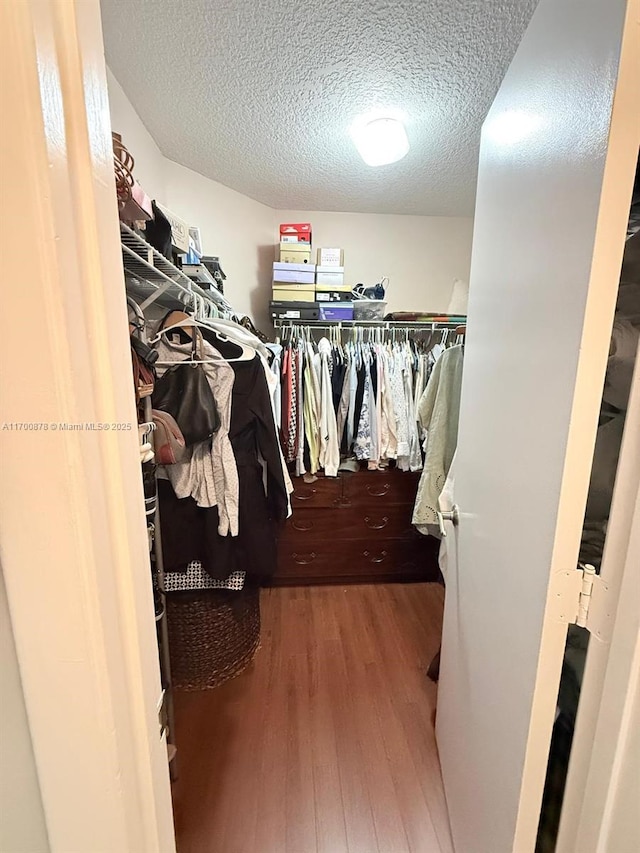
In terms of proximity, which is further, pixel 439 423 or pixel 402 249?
pixel 402 249

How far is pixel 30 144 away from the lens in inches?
12.5

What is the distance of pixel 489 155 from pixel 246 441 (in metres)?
1.17

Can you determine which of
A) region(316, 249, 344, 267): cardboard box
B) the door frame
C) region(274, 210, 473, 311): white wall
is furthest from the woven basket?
region(274, 210, 473, 311): white wall

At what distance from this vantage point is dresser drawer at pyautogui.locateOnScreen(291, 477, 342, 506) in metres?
2.25

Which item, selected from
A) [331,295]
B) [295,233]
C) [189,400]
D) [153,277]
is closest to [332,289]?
[331,295]

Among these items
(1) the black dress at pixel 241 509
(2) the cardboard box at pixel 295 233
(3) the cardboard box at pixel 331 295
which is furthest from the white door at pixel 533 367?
(2) the cardboard box at pixel 295 233

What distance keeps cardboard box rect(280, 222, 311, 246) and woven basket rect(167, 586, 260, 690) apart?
6.55 feet

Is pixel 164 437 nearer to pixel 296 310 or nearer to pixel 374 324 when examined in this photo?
pixel 296 310

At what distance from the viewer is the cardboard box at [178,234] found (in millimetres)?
1366

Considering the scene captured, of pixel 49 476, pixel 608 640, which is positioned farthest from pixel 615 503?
pixel 49 476

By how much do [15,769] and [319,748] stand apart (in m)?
1.31

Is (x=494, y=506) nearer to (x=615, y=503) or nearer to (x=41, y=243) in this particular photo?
(x=615, y=503)

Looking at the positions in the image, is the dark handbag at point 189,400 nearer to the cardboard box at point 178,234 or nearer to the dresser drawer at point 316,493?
the cardboard box at point 178,234

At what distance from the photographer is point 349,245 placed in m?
2.68
